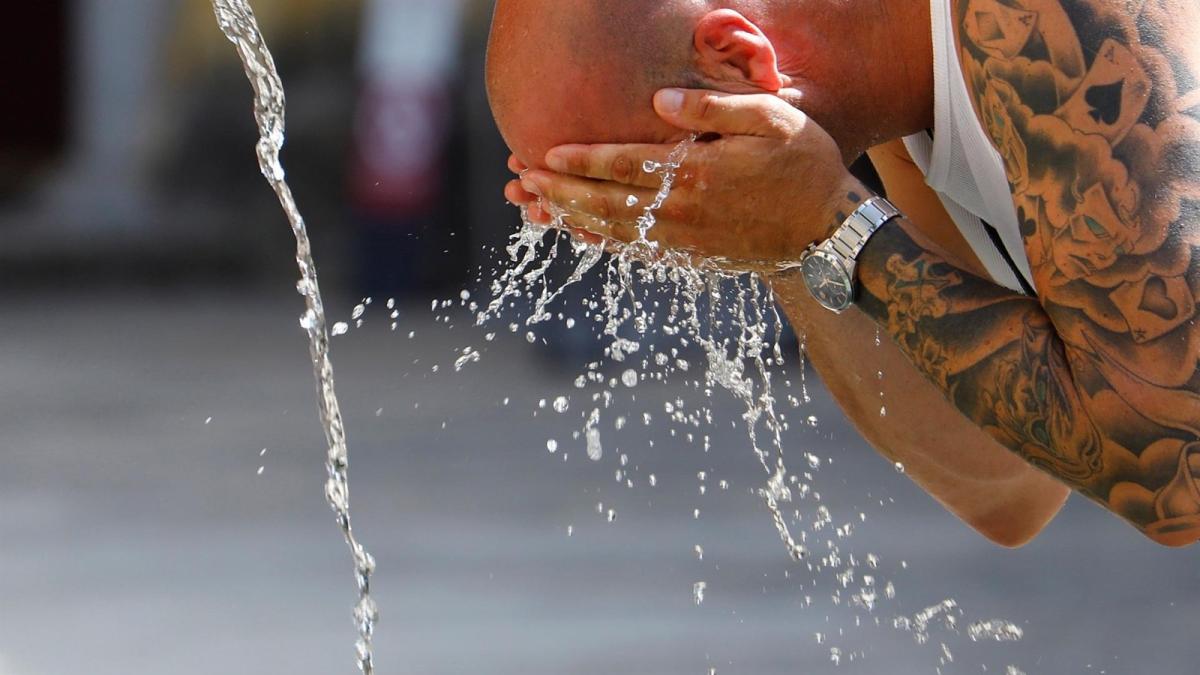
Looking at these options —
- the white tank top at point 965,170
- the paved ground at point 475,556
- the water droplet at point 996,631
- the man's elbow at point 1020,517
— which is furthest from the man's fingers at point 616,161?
the water droplet at point 996,631

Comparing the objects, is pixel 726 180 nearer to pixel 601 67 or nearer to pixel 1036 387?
pixel 601 67

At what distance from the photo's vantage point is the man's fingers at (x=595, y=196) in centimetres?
210

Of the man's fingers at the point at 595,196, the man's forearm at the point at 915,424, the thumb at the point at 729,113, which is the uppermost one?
the thumb at the point at 729,113

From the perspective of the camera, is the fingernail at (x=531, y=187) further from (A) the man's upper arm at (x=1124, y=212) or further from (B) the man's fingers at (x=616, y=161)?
(A) the man's upper arm at (x=1124, y=212)

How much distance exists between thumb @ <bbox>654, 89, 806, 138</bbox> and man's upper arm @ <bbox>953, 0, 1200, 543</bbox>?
0.31 m

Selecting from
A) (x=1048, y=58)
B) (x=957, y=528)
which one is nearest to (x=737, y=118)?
(x=1048, y=58)

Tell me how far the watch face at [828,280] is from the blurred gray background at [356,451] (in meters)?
2.51

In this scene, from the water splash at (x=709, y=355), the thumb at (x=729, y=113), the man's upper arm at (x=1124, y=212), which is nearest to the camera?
the man's upper arm at (x=1124, y=212)

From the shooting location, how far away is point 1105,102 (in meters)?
1.81

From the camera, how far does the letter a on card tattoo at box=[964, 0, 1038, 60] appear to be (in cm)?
187

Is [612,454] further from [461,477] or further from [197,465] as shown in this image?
[197,465]

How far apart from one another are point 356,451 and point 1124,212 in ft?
17.5

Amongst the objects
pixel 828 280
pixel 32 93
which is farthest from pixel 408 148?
pixel 828 280

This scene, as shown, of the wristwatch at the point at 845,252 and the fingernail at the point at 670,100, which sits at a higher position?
the fingernail at the point at 670,100
